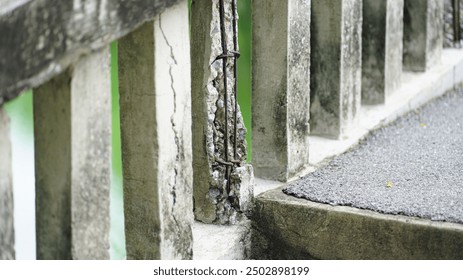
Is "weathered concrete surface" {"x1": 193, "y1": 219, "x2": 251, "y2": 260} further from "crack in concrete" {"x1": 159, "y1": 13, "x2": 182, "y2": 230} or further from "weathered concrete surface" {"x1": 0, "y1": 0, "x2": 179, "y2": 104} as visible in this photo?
"weathered concrete surface" {"x1": 0, "y1": 0, "x2": 179, "y2": 104}

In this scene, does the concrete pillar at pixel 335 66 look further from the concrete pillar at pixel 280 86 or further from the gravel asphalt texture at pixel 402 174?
the concrete pillar at pixel 280 86

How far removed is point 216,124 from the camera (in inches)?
104

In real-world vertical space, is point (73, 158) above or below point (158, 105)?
below

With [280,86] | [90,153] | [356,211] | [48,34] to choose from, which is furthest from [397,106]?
[48,34]

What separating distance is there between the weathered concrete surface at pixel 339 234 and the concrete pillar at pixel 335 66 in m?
0.62

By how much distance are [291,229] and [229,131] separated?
37 centimetres

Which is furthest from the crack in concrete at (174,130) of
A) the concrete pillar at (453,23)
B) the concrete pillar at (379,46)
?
the concrete pillar at (453,23)

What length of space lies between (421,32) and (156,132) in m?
2.28

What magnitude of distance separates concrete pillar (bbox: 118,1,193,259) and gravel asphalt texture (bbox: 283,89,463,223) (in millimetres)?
582

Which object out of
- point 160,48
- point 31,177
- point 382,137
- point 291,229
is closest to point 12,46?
point 160,48

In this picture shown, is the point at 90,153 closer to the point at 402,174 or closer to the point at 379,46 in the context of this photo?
the point at 402,174

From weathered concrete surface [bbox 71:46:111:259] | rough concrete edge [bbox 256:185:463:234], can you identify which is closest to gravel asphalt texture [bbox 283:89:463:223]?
rough concrete edge [bbox 256:185:463:234]
